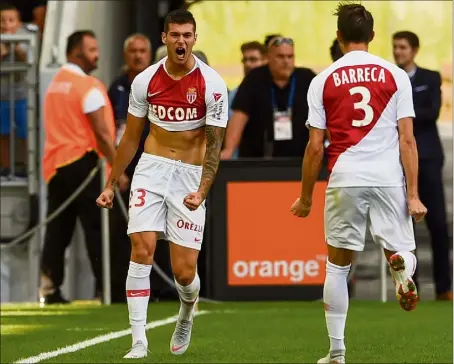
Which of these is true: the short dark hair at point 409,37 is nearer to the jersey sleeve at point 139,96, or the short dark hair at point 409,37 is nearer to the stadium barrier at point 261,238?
the stadium barrier at point 261,238

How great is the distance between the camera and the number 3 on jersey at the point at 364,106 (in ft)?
30.4

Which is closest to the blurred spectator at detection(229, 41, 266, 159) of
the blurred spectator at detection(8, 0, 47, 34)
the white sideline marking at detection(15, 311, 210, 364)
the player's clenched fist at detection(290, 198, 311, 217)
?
the white sideline marking at detection(15, 311, 210, 364)

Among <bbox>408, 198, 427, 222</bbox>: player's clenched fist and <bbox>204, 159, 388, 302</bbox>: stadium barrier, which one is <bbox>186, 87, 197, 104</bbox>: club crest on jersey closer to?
<bbox>408, 198, 427, 222</bbox>: player's clenched fist

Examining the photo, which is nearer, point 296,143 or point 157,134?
point 157,134

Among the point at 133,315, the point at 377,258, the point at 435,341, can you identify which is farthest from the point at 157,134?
the point at 377,258

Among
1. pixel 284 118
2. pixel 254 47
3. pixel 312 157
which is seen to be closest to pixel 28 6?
pixel 254 47

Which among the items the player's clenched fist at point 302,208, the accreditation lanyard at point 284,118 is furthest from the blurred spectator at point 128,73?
the player's clenched fist at point 302,208

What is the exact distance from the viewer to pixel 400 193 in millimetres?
9398

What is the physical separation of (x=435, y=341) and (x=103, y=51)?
31.0 feet

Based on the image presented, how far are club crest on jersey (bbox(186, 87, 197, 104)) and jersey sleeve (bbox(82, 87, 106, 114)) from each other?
5.00 m

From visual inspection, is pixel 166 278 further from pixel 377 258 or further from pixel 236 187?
pixel 377 258

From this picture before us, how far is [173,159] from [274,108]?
5.18 metres

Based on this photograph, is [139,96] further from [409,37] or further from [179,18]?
[409,37]

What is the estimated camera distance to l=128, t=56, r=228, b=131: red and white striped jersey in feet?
33.5
